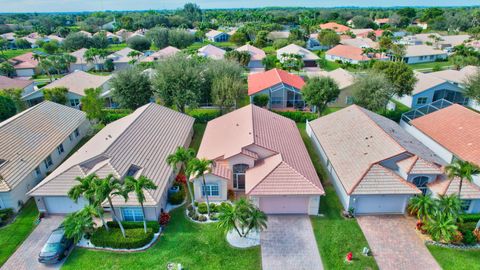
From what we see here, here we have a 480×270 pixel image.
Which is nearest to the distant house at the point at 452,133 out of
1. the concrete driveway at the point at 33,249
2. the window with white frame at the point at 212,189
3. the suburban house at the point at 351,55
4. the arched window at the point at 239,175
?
the arched window at the point at 239,175

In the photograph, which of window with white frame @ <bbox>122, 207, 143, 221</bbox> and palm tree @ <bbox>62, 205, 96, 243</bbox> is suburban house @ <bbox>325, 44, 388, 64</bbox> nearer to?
window with white frame @ <bbox>122, 207, 143, 221</bbox>

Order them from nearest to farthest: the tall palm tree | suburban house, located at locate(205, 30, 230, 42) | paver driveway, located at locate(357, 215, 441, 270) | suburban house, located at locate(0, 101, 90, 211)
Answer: the tall palm tree → paver driveway, located at locate(357, 215, 441, 270) → suburban house, located at locate(0, 101, 90, 211) → suburban house, located at locate(205, 30, 230, 42)

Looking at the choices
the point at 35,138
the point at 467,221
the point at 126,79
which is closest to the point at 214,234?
the point at 467,221

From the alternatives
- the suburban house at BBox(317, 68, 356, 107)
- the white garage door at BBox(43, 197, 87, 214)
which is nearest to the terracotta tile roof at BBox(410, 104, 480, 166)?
the suburban house at BBox(317, 68, 356, 107)

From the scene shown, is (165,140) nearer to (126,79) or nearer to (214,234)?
(214,234)

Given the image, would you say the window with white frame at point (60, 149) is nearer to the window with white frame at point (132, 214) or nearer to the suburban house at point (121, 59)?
the window with white frame at point (132, 214)

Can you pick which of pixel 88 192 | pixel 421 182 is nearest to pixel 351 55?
pixel 421 182
